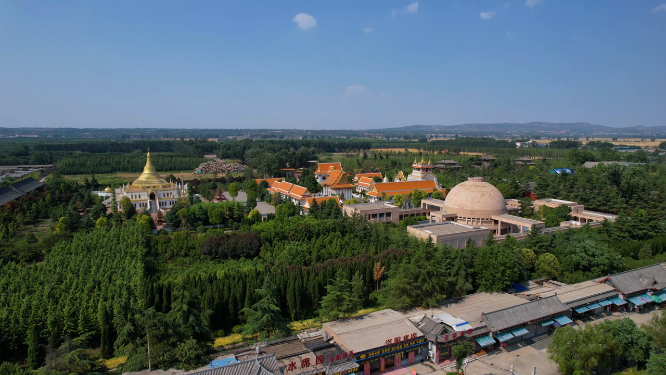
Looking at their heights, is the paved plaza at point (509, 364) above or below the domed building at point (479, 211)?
below

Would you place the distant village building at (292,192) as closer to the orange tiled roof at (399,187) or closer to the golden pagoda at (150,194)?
the orange tiled roof at (399,187)

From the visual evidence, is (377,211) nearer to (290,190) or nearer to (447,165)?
(290,190)

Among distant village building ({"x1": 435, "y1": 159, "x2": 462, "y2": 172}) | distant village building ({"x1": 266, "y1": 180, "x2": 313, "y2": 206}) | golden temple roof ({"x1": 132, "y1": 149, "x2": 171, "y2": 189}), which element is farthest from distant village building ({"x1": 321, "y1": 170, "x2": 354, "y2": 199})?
distant village building ({"x1": 435, "y1": 159, "x2": 462, "y2": 172})

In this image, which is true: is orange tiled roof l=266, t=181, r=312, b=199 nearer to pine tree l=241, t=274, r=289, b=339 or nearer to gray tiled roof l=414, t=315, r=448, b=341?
pine tree l=241, t=274, r=289, b=339

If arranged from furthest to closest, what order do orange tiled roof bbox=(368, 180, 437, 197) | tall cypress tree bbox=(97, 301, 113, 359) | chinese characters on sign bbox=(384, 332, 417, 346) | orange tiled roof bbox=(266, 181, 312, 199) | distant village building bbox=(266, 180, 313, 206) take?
orange tiled roof bbox=(368, 180, 437, 197) → orange tiled roof bbox=(266, 181, 312, 199) → distant village building bbox=(266, 180, 313, 206) → tall cypress tree bbox=(97, 301, 113, 359) → chinese characters on sign bbox=(384, 332, 417, 346)

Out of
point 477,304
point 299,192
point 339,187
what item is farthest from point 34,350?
point 339,187

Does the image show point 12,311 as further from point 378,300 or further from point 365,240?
point 365,240

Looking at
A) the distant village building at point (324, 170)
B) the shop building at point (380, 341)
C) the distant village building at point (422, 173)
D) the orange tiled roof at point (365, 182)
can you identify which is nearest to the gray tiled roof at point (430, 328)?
the shop building at point (380, 341)
